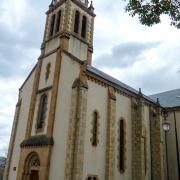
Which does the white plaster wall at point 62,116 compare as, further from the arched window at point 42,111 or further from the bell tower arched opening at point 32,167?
the bell tower arched opening at point 32,167

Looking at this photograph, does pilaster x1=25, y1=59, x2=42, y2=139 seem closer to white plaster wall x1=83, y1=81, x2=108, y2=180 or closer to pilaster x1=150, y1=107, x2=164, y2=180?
white plaster wall x1=83, y1=81, x2=108, y2=180

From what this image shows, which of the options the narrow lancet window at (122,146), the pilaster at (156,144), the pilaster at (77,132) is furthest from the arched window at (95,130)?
the pilaster at (156,144)

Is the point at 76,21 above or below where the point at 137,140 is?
above

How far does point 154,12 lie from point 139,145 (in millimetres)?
16799

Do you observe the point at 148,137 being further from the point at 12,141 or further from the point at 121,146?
the point at 12,141

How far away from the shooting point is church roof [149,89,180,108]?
32.0m

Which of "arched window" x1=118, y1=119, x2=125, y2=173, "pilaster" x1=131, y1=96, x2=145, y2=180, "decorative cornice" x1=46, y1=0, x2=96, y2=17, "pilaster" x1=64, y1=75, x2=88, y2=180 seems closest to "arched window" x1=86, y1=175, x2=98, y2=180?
"pilaster" x1=64, y1=75, x2=88, y2=180

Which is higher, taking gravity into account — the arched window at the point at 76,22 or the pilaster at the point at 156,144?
the arched window at the point at 76,22

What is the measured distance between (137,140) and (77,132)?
8.26m

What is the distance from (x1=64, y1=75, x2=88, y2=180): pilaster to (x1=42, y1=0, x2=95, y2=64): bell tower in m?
6.03

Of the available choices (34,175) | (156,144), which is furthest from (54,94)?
(156,144)

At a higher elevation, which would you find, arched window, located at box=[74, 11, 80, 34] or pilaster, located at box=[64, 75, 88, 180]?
arched window, located at box=[74, 11, 80, 34]

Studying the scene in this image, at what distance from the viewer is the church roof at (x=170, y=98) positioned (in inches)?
1259

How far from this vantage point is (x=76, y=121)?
18562 millimetres
